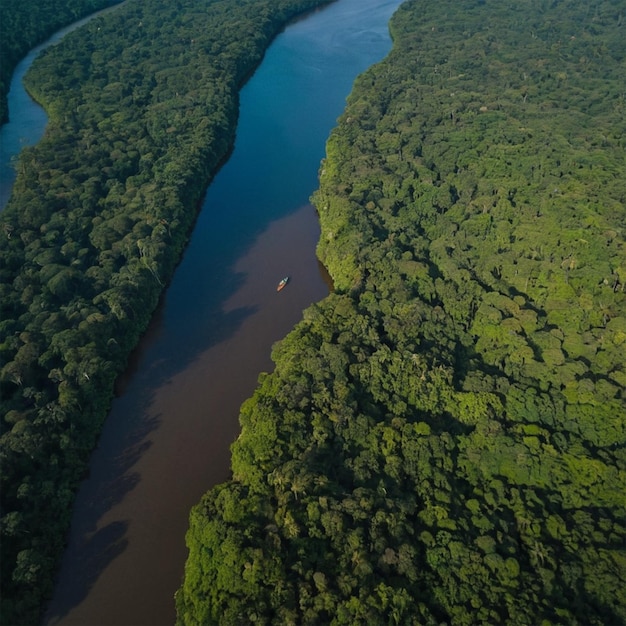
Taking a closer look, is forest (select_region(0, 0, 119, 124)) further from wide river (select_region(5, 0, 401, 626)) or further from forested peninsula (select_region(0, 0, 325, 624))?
wide river (select_region(5, 0, 401, 626))

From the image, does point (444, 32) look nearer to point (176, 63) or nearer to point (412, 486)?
point (176, 63)

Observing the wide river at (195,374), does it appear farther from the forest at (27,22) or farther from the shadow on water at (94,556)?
the forest at (27,22)

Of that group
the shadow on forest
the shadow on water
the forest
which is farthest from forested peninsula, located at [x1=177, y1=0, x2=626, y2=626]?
the forest

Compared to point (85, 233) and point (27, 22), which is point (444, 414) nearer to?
point (85, 233)

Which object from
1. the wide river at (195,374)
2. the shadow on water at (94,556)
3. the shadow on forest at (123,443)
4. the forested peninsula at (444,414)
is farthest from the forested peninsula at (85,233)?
the forested peninsula at (444,414)

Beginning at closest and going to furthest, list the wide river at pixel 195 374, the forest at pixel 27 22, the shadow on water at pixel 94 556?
the shadow on water at pixel 94 556
the wide river at pixel 195 374
the forest at pixel 27 22

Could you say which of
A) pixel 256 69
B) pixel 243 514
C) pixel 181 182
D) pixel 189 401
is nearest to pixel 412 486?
pixel 243 514
